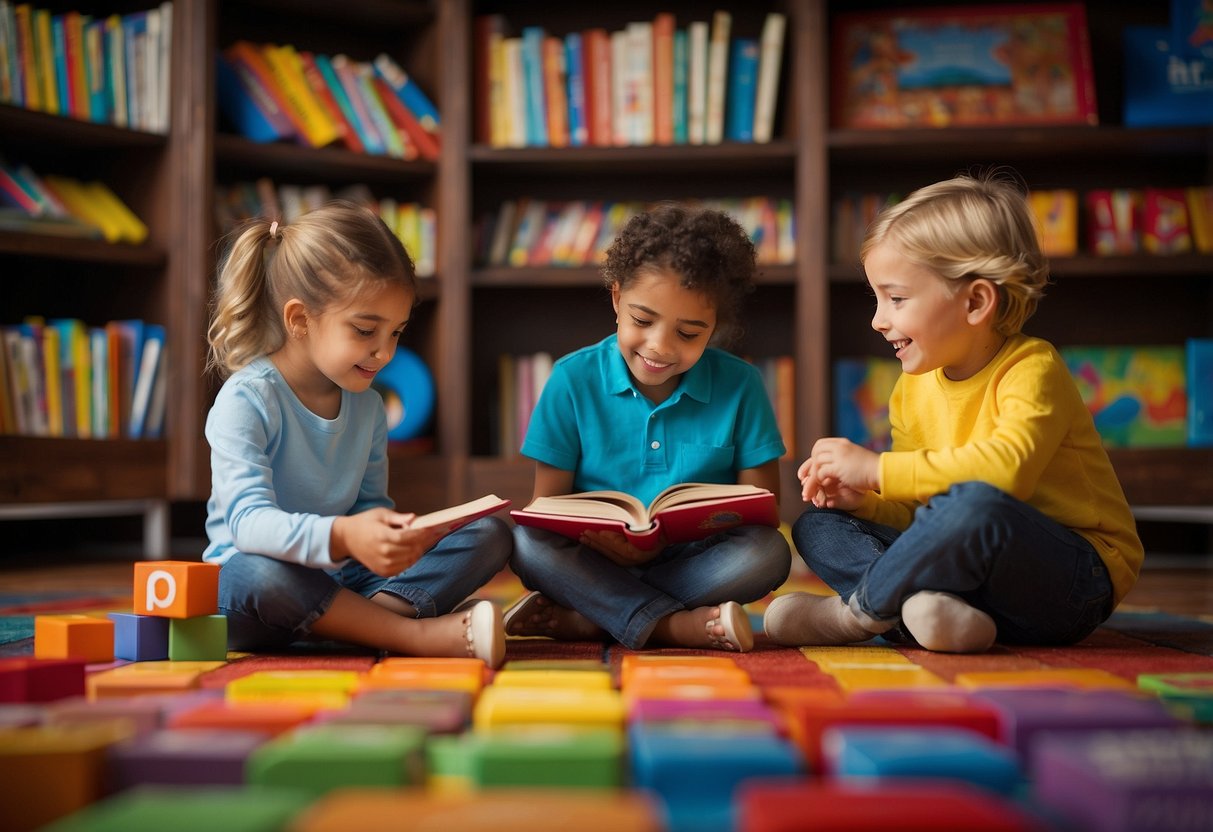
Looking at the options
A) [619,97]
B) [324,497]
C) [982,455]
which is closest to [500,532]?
[324,497]

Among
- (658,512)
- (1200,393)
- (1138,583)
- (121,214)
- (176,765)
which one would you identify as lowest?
(1138,583)

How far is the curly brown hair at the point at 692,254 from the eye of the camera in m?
1.44

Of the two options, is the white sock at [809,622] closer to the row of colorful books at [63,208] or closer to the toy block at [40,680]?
the toy block at [40,680]

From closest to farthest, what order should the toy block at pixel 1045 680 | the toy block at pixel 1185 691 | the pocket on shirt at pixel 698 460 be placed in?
1. the toy block at pixel 1185 691
2. the toy block at pixel 1045 680
3. the pocket on shirt at pixel 698 460

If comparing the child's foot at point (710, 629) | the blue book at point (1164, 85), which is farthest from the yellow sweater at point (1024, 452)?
the blue book at point (1164, 85)

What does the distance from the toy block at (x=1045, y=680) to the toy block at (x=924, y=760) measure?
1.06ft

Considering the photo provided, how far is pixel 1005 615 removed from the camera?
1326 mm

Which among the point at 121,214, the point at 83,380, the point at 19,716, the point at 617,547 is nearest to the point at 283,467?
the point at 617,547

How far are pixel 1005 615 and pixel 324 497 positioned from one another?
816 mm

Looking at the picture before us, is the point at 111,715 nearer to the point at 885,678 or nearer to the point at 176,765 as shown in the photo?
the point at 176,765

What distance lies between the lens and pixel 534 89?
2654mm

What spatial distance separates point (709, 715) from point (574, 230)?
2033 mm

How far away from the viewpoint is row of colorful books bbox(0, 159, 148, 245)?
2355 mm

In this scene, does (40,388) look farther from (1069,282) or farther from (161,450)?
(1069,282)
